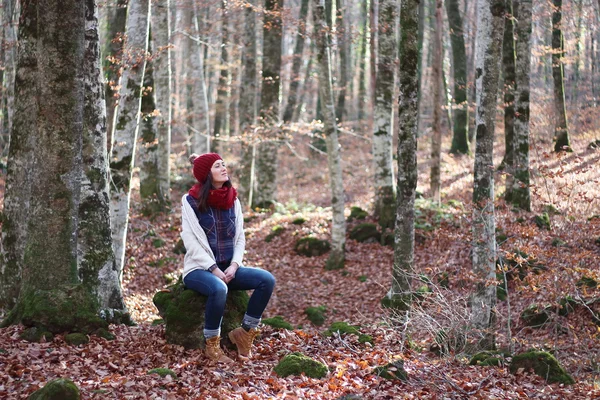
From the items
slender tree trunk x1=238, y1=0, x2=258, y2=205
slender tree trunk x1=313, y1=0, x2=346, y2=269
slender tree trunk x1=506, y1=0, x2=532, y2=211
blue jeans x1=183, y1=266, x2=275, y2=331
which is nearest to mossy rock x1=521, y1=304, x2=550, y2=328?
slender tree trunk x1=313, y1=0, x2=346, y2=269

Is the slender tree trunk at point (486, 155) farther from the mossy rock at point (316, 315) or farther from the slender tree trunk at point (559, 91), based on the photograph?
the slender tree trunk at point (559, 91)

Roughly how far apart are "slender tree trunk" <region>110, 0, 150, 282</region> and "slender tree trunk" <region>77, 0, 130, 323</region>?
2266 millimetres

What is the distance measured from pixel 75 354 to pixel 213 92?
35.1 m

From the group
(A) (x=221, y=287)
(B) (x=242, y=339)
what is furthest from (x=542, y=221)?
(A) (x=221, y=287)

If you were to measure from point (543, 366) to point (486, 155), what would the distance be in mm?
3348

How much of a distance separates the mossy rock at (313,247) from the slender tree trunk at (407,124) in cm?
472

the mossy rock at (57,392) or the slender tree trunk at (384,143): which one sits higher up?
the slender tree trunk at (384,143)

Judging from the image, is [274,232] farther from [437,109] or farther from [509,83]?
[509,83]

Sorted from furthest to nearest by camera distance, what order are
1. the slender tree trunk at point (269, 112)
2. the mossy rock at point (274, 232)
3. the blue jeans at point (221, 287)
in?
the slender tree trunk at point (269, 112)
the mossy rock at point (274, 232)
the blue jeans at point (221, 287)

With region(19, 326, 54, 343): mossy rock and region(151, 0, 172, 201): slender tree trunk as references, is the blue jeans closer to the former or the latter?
region(19, 326, 54, 343): mossy rock

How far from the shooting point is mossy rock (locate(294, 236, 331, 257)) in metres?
15.3

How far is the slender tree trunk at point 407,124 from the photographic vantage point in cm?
1012

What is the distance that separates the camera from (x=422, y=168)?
25578mm

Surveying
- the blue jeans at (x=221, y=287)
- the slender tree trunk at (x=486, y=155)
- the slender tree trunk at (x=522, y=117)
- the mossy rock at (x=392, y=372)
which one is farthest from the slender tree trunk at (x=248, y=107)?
the mossy rock at (x=392, y=372)
